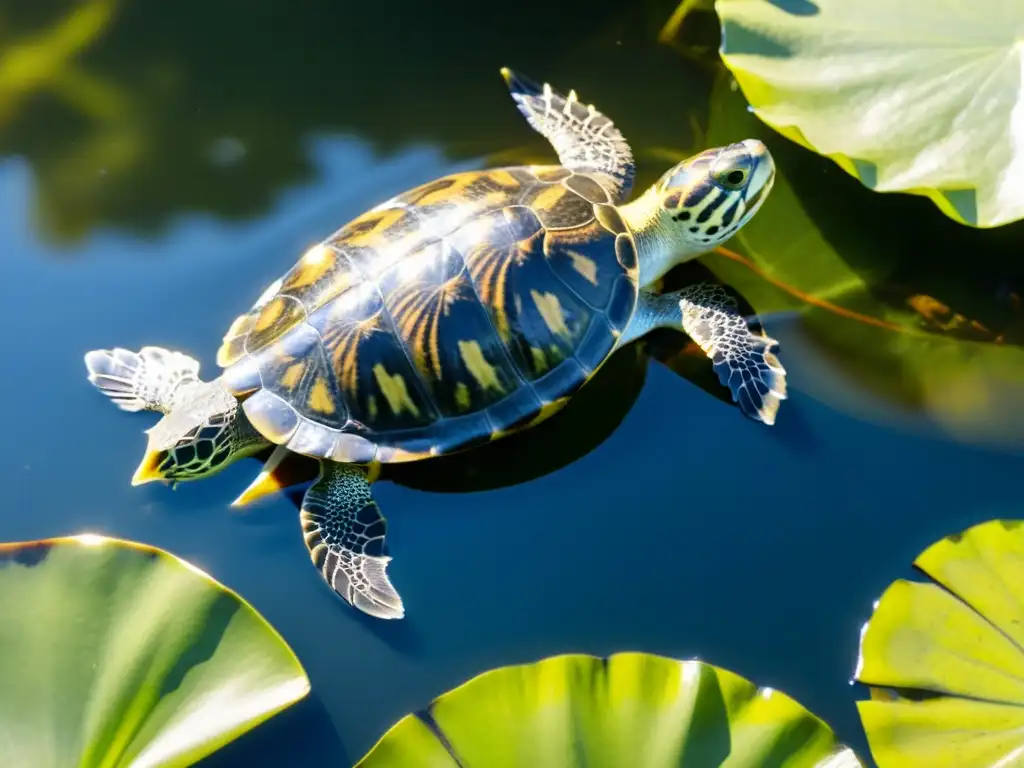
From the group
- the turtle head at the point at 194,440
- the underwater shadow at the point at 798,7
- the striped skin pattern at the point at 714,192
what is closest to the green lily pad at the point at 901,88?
the underwater shadow at the point at 798,7

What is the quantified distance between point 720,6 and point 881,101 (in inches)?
19.3

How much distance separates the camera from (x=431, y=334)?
73.6 inches

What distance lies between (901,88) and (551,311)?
97cm

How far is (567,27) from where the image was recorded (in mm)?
2633

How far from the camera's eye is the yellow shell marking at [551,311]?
1.94m

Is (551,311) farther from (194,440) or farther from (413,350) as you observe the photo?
(194,440)

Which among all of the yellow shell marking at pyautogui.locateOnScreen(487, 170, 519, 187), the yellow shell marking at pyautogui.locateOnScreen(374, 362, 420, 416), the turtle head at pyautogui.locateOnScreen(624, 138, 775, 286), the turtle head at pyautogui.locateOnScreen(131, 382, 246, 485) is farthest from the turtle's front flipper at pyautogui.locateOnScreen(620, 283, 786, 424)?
the turtle head at pyautogui.locateOnScreen(131, 382, 246, 485)

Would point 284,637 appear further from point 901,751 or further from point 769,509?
point 901,751

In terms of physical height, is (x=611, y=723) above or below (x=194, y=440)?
below

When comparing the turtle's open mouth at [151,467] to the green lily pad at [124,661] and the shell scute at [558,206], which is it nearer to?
the green lily pad at [124,661]

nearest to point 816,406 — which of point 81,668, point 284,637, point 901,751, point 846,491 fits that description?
point 846,491

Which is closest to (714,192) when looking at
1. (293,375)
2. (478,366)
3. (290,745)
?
(478,366)

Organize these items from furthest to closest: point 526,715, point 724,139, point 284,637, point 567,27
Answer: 1. point 567,27
2. point 724,139
3. point 284,637
4. point 526,715

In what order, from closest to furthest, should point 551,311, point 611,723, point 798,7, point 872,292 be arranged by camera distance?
1. point 611,723
2. point 551,311
3. point 798,7
4. point 872,292
